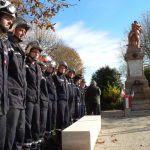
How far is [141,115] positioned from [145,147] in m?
7.65

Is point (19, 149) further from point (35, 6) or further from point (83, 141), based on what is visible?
point (35, 6)

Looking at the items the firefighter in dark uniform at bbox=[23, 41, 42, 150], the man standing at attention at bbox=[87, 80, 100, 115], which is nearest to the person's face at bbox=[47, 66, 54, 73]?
the firefighter in dark uniform at bbox=[23, 41, 42, 150]

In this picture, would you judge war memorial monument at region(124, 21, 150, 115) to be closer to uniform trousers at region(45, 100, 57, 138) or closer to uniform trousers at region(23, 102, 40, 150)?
uniform trousers at region(45, 100, 57, 138)

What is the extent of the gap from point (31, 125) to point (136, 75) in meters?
12.8

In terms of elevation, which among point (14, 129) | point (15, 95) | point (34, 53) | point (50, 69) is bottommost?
point (14, 129)

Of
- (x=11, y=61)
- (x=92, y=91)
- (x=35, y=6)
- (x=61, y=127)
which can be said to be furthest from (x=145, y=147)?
(x=92, y=91)

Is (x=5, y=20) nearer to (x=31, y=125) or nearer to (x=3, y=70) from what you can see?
(x=3, y=70)

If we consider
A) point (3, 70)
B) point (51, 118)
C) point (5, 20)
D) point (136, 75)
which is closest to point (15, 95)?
point (3, 70)

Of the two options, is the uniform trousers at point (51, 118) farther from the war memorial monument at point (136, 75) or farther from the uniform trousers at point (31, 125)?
the war memorial monument at point (136, 75)

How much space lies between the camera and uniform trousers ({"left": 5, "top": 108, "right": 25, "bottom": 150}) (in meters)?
2.79

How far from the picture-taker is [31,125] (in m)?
4.14

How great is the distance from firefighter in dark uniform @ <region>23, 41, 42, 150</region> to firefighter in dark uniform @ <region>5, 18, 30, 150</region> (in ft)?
2.35

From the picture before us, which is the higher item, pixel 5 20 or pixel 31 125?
pixel 5 20

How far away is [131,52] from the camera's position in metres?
15.7
